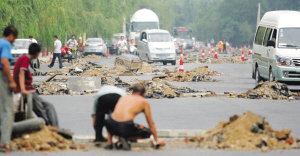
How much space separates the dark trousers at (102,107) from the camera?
8.34 m

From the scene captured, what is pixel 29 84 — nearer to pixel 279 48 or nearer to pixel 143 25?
pixel 279 48

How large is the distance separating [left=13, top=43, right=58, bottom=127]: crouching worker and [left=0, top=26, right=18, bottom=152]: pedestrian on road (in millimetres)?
226

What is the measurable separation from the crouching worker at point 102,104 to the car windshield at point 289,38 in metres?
10.7

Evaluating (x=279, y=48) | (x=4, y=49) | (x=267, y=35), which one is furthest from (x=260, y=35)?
(x=4, y=49)

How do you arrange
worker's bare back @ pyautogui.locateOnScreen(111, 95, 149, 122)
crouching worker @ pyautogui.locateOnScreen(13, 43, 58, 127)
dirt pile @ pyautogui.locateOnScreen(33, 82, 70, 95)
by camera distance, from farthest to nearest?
dirt pile @ pyautogui.locateOnScreen(33, 82, 70, 95) → crouching worker @ pyautogui.locateOnScreen(13, 43, 58, 127) → worker's bare back @ pyautogui.locateOnScreen(111, 95, 149, 122)

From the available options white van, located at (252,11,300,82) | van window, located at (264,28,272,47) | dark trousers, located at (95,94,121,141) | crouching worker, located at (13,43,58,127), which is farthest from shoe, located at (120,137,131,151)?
van window, located at (264,28,272,47)

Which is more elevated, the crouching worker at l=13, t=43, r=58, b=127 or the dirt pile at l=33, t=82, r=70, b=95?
the crouching worker at l=13, t=43, r=58, b=127

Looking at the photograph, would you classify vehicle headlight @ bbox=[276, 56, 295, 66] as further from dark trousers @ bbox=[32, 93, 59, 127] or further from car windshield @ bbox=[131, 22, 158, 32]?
car windshield @ bbox=[131, 22, 158, 32]

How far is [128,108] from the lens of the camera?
7879mm

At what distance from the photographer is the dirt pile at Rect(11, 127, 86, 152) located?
7.86 metres

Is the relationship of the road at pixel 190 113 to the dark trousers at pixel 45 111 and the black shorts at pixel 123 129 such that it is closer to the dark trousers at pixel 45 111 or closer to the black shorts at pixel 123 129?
the black shorts at pixel 123 129

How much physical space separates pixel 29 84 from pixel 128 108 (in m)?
1.60

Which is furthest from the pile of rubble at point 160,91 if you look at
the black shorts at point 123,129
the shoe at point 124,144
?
the shoe at point 124,144

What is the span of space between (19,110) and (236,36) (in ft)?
327
